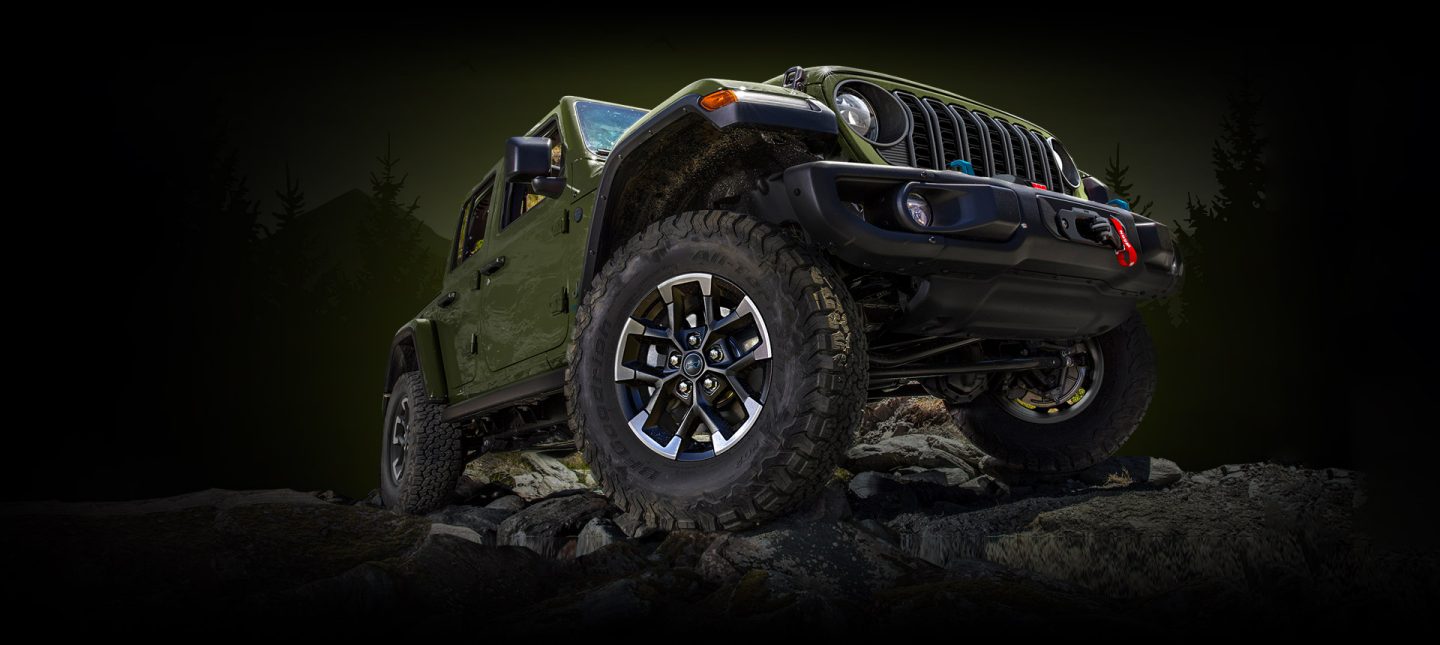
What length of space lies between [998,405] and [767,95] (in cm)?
243

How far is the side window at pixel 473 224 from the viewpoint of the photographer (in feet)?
17.2

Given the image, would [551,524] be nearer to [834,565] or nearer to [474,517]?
[474,517]

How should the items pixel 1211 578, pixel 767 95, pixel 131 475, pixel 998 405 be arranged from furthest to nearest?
1. pixel 131 475
2. pixel 998 405
3. pixel 767 95
4. pixel 1211 578

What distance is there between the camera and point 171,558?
3.46m

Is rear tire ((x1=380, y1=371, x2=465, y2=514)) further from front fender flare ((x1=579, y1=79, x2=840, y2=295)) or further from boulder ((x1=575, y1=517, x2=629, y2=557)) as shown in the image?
front fender flare ((x1=579, y1=79, x2=840, y2=295))

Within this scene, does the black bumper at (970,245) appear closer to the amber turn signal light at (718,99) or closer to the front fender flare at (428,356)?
the amber turn signal light at (718,99)

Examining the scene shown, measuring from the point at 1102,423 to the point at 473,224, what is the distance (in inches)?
156

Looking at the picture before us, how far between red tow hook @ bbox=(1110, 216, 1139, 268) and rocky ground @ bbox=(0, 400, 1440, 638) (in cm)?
93

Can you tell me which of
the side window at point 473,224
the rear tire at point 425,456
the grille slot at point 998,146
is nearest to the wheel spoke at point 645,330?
the grille slot at point 998,146

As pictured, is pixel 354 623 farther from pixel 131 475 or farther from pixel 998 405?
pixel 131 475

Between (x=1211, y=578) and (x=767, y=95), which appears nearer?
(x=1211, y=578)

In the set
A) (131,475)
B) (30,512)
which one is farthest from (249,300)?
(30,512)

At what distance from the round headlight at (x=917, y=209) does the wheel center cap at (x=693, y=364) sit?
80 cm

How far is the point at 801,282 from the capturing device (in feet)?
7.88
